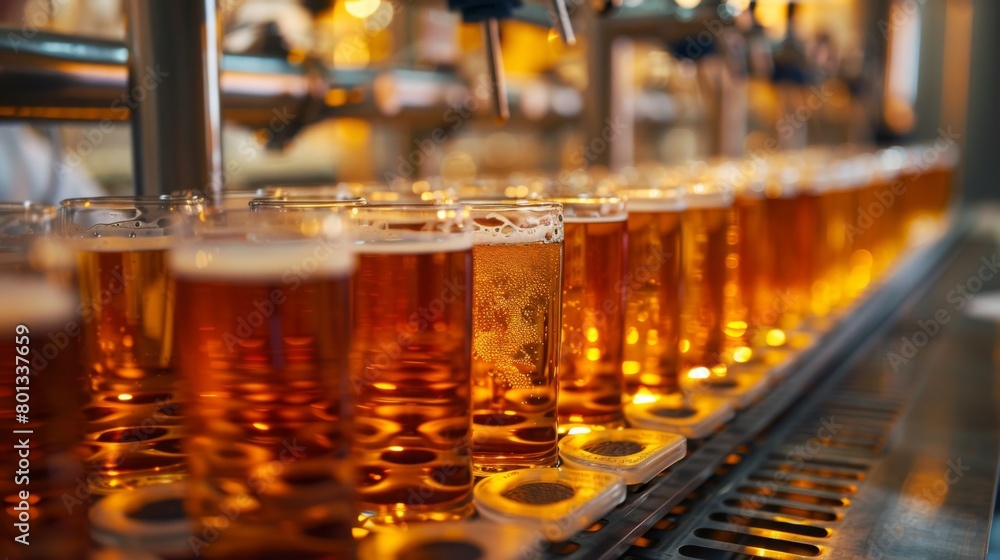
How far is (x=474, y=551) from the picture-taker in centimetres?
59

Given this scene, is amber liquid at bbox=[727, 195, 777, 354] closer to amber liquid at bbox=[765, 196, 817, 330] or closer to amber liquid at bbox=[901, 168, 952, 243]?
amber liquid at bbox=[765, 196, 817, 330]

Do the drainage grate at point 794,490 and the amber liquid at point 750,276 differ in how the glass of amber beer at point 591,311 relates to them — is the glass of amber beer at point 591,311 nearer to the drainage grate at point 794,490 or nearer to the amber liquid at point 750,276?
the drainage grate at point 794,490

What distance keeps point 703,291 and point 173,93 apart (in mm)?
693

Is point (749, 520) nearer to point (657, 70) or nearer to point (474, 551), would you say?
point (474, 551)

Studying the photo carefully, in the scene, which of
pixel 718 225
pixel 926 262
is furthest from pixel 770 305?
pixel 926 262

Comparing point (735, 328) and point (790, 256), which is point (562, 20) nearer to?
point (735, 328)

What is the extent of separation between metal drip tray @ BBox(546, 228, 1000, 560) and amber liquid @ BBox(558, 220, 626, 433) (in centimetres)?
11

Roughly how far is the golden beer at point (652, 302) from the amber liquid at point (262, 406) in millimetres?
567

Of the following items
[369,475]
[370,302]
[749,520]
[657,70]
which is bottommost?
[749,520]

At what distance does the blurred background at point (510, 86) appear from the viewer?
4.32 feet

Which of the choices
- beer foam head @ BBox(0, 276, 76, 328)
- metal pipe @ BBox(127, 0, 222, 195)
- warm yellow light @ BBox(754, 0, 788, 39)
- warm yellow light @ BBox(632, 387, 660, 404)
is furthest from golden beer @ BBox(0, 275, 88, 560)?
warm yellow light @ BBox(754, 0, 788, 39)

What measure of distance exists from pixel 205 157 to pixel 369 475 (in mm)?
367

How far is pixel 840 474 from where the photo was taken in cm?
101
